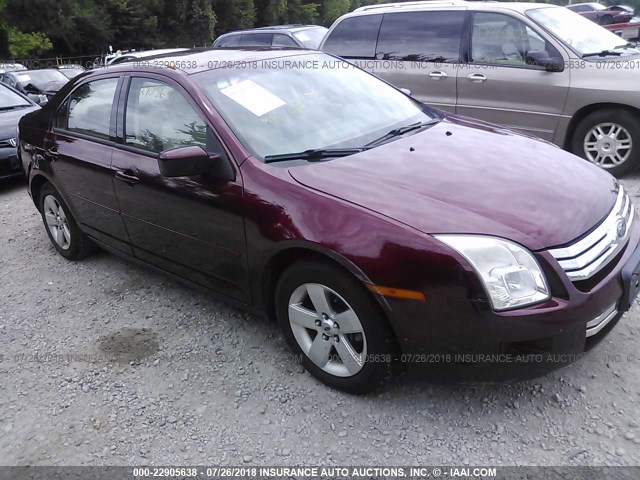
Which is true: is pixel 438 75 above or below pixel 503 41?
below

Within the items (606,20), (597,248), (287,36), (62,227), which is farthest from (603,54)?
(606,20)

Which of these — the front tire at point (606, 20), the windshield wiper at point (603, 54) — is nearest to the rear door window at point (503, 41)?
the windshield wiper at point (603, 54)

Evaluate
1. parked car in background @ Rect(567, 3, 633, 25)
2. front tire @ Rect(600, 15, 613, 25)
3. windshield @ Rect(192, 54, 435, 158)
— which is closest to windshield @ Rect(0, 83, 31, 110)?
windshield @ Rect(192, 54, 435, 158)

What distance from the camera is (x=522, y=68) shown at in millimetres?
5773

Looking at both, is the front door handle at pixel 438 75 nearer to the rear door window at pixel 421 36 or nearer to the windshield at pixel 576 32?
the rear door window at pixel 421 36

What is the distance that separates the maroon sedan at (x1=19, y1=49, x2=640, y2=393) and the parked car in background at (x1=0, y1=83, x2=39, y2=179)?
3.48 m

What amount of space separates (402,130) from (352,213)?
43.7 inches

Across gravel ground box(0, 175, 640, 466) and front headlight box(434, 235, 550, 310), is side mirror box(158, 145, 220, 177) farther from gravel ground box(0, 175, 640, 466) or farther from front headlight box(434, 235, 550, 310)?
front headlight box(434, 235, 550, 310)

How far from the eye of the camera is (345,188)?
103 inches

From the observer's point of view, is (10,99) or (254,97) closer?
(254,97)

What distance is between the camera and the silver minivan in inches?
213

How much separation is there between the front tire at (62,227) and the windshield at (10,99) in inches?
157

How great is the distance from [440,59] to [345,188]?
435cm

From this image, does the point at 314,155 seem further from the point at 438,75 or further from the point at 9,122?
the point at 9,122
